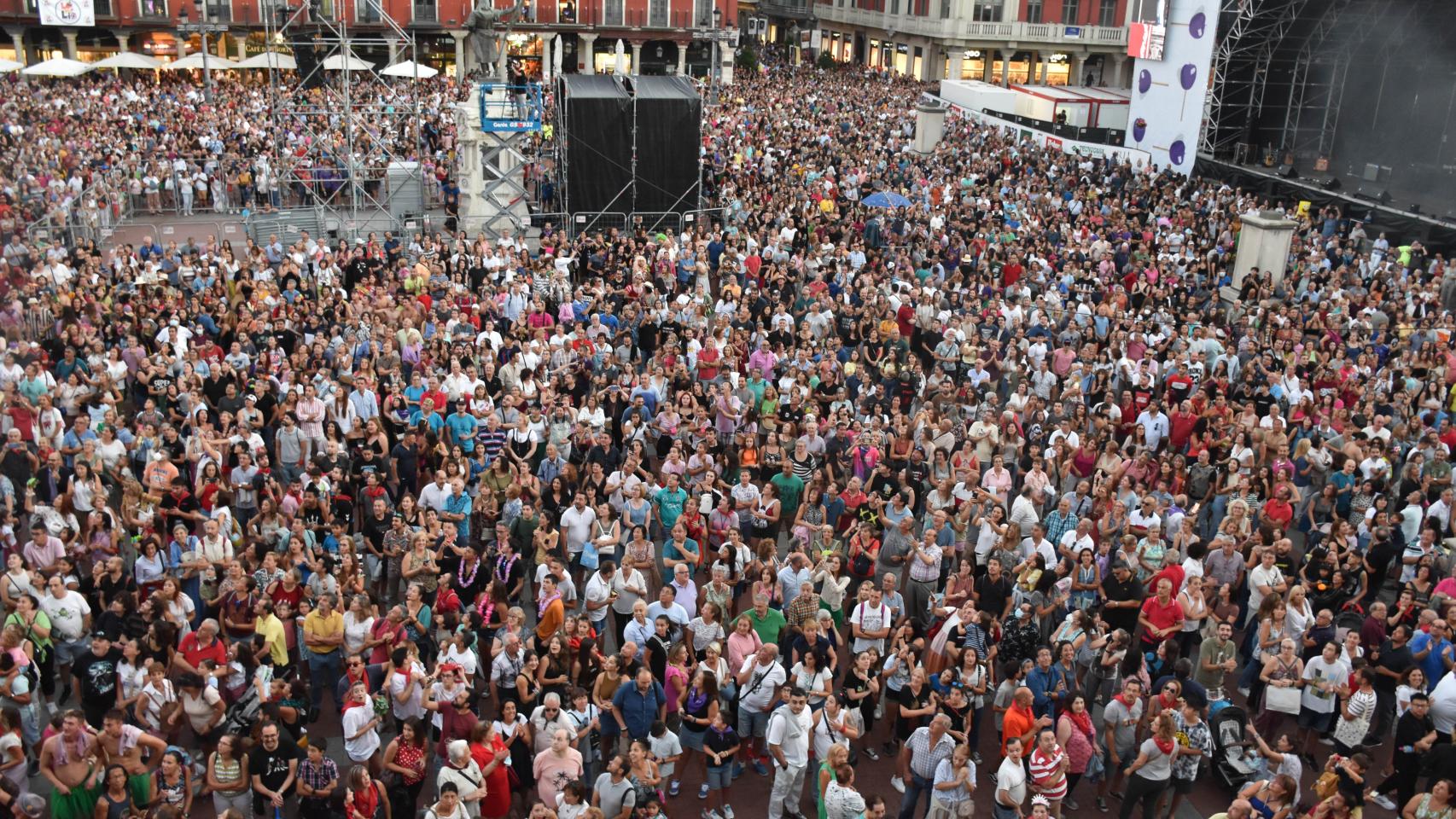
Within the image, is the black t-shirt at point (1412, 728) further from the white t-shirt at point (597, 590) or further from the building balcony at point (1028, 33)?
the building balcony at point (1028, 33)

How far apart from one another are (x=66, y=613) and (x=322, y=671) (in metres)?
1.82

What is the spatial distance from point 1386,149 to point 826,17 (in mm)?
48051

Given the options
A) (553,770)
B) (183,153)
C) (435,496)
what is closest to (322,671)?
(435,496)

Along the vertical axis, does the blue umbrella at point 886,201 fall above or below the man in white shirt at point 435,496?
above

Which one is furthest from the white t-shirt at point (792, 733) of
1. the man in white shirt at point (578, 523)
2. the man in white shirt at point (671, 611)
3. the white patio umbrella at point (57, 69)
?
the white patio umbrella at point (57, 69)

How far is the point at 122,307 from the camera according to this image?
1500 cm

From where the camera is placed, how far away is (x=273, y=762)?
7.46 metres

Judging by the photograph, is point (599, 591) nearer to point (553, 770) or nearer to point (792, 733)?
point (553, 770)

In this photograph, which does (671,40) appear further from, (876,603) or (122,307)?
(876,603)

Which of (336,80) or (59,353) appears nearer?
(59,353)

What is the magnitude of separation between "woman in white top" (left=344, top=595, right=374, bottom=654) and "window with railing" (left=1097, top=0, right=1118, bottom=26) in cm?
5559

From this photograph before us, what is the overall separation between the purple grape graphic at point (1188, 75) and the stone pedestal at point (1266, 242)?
1037 centimetres

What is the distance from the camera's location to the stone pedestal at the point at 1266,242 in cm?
1978

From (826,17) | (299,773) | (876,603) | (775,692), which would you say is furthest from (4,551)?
(826,17)
